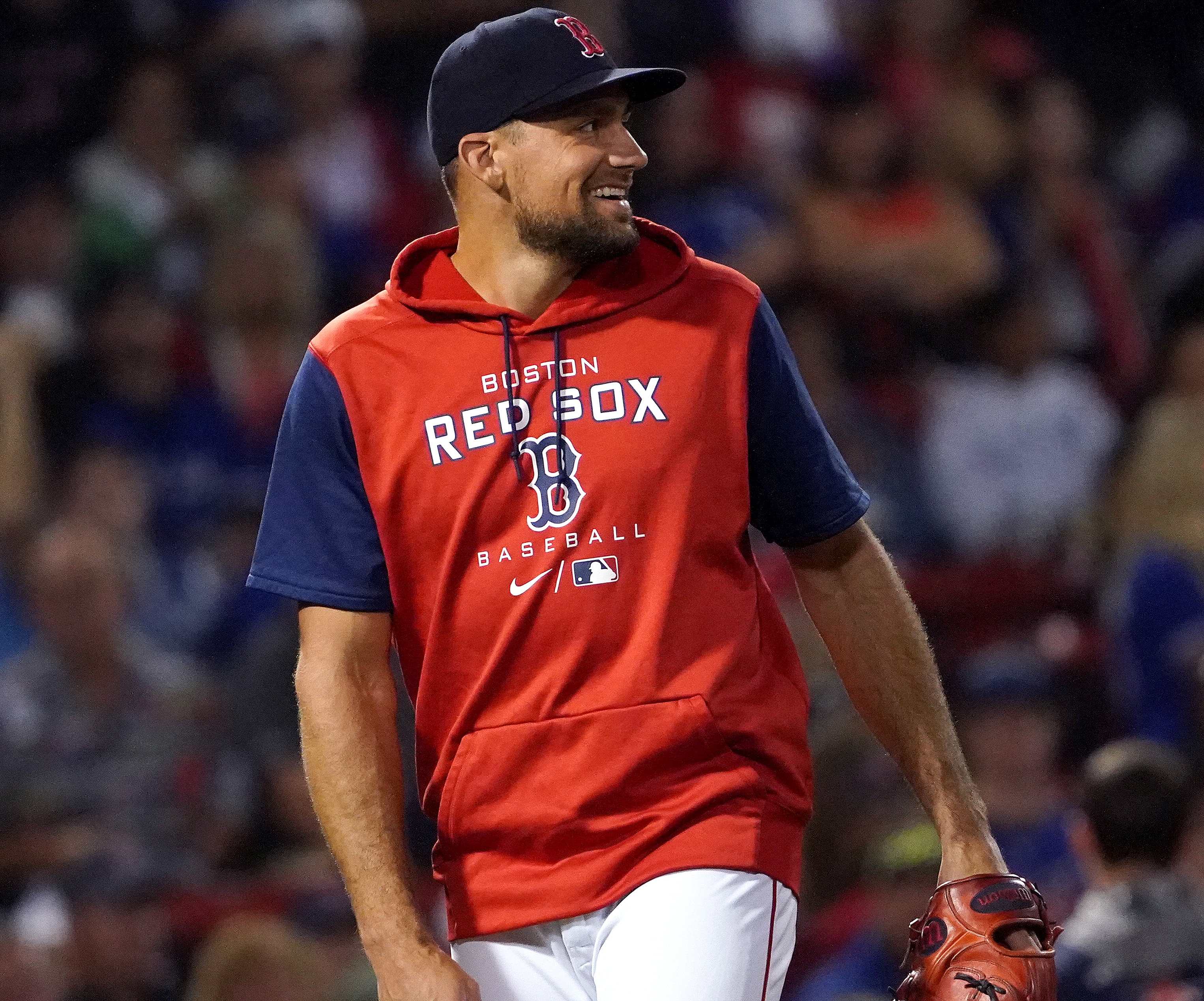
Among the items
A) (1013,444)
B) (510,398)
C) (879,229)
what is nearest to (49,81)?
(879,229)

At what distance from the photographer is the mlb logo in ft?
8.64

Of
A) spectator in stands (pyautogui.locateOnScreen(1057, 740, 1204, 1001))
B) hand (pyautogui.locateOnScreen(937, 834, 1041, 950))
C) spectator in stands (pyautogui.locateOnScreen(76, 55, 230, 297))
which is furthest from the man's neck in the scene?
spectator in stands (pyautogui.locateOnScreen(76, 55, 230, 297))

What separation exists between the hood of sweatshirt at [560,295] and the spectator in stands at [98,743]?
3.54 metres

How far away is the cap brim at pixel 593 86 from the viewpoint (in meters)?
2.72

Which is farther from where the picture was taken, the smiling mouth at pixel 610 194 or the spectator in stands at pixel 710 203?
the spectator in stands at pixel 710 203

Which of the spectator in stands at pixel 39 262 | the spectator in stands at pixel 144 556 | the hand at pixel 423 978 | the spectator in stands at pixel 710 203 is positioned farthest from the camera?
the spectator in stands at pixel 710 203

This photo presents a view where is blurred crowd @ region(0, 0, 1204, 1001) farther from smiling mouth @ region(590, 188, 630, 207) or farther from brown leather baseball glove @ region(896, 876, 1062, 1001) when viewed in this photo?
smiling mouth @ region(590, 188, 630, 207)

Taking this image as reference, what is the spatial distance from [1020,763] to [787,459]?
350 cm

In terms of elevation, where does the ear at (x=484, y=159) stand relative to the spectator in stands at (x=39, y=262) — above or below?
above

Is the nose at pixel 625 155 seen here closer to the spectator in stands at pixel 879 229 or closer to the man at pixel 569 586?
the man at pixel 569 586

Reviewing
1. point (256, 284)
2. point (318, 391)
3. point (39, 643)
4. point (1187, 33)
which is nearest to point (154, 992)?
point (39, 643)

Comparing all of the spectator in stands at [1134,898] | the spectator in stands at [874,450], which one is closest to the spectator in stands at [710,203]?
the spectator in stands at [874,450]

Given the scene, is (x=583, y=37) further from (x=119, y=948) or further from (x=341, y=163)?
(x=341, y=163)

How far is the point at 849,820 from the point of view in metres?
5.84
